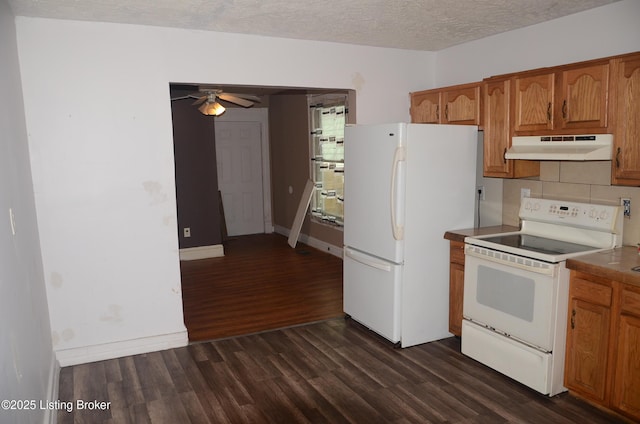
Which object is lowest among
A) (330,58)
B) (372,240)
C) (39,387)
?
(39,387)

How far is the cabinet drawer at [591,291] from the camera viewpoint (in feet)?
9.08

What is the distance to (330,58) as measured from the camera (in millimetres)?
4258

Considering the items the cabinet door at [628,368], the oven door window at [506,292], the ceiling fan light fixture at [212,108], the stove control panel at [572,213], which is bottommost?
the cabinet door at [628,368]

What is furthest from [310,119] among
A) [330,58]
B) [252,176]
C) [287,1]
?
[287,1]

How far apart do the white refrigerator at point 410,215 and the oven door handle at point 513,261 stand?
41 cm

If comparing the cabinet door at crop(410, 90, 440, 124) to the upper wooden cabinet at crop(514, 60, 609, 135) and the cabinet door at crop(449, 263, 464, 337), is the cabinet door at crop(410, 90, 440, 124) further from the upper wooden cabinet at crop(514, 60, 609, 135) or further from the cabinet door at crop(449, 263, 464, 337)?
the cabinet door at crop(449, 263, 464, 337)

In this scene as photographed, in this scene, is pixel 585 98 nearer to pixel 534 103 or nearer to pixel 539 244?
pixel 534 103

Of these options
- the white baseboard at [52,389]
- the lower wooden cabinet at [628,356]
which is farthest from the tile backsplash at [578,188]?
the white baseboard at [52,389]

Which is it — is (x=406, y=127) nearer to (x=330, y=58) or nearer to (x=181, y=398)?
(x=330, y=58)

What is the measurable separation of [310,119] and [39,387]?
542 centimetres

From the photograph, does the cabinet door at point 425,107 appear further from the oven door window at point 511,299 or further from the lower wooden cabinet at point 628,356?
the lower wooden cabinet at point 628,356

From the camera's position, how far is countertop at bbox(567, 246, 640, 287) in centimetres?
262

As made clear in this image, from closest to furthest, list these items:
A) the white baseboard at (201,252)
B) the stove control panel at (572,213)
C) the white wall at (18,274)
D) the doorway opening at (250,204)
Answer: the white wall at (18,274), the stove control panel at (572,213), the doorway opening at (250,204), the white baseboard at (201,252)

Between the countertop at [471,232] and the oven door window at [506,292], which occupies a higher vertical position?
the countertop at [471,232]
